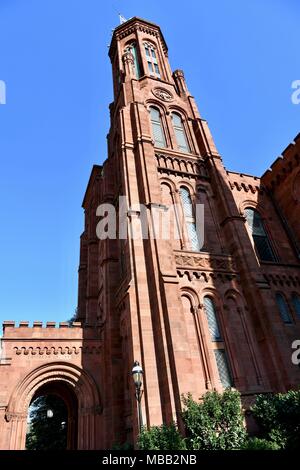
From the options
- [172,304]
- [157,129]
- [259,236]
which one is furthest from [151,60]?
[172,304]

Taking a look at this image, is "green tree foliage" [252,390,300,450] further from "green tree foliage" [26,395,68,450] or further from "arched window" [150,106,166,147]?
"green tree foliage" [26,395,68,450]

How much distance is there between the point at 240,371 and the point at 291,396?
120 inches

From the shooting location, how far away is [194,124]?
2630 cm

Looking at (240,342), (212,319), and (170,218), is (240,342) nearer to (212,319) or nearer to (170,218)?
(212,319)

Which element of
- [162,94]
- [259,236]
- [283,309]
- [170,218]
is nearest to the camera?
[283,309]

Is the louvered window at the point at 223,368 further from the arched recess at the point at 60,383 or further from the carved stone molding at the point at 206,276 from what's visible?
the arched recess at the point at 60,383

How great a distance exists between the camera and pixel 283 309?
18.8 meters

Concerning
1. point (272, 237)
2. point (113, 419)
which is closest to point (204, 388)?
point (113, 419)

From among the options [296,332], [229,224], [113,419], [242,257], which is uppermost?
[229,224]

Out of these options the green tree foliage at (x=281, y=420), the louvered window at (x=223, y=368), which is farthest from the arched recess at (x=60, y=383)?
the green tree foliage at (x=281, y=420)

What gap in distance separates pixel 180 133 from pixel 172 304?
15.8 meters

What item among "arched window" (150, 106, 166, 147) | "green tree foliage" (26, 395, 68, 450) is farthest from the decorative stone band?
"green tree foliage" (26, 395, 68, 450)

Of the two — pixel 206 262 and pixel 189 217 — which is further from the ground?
pixel 189 217

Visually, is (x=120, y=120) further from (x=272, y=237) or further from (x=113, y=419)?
(x=113, y=419)
